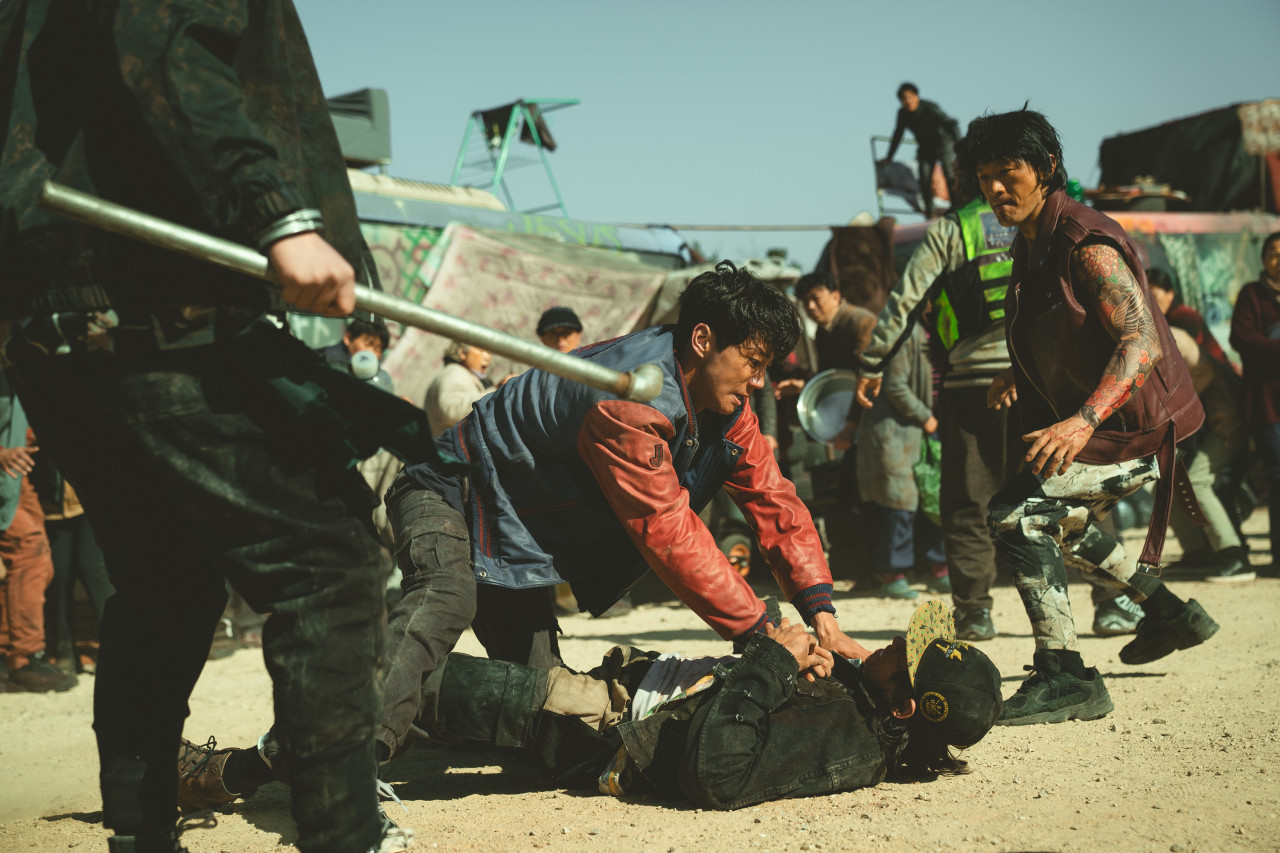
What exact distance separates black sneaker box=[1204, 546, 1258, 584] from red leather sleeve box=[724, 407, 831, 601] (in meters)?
4.42

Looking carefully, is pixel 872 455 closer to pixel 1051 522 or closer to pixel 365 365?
pixel 365 365

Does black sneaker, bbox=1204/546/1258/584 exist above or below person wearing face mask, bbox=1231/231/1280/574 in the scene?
below

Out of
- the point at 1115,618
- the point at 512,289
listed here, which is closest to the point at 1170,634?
the point at 1115,618

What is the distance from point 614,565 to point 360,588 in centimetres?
142

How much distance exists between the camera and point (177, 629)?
2.11 metres

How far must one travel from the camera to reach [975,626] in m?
5.26

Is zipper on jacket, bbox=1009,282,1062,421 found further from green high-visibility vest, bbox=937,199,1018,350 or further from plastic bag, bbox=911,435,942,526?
plastic bag, bbox=911,435,942,526

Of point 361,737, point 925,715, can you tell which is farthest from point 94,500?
point 925,715

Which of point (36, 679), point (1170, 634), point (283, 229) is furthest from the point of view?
point (36, 679)

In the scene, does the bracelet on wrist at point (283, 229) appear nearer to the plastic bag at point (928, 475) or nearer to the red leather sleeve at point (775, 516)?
the red leather sleeve at point (775, 516)

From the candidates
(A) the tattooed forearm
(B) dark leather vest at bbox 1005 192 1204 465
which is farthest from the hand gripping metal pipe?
(B) dark leather vest at bbox 1005 192 1204 465

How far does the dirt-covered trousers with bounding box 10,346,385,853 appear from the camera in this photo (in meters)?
1.83

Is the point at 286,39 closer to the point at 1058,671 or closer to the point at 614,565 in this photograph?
the point at 614,565

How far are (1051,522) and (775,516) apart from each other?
3.03 ft
